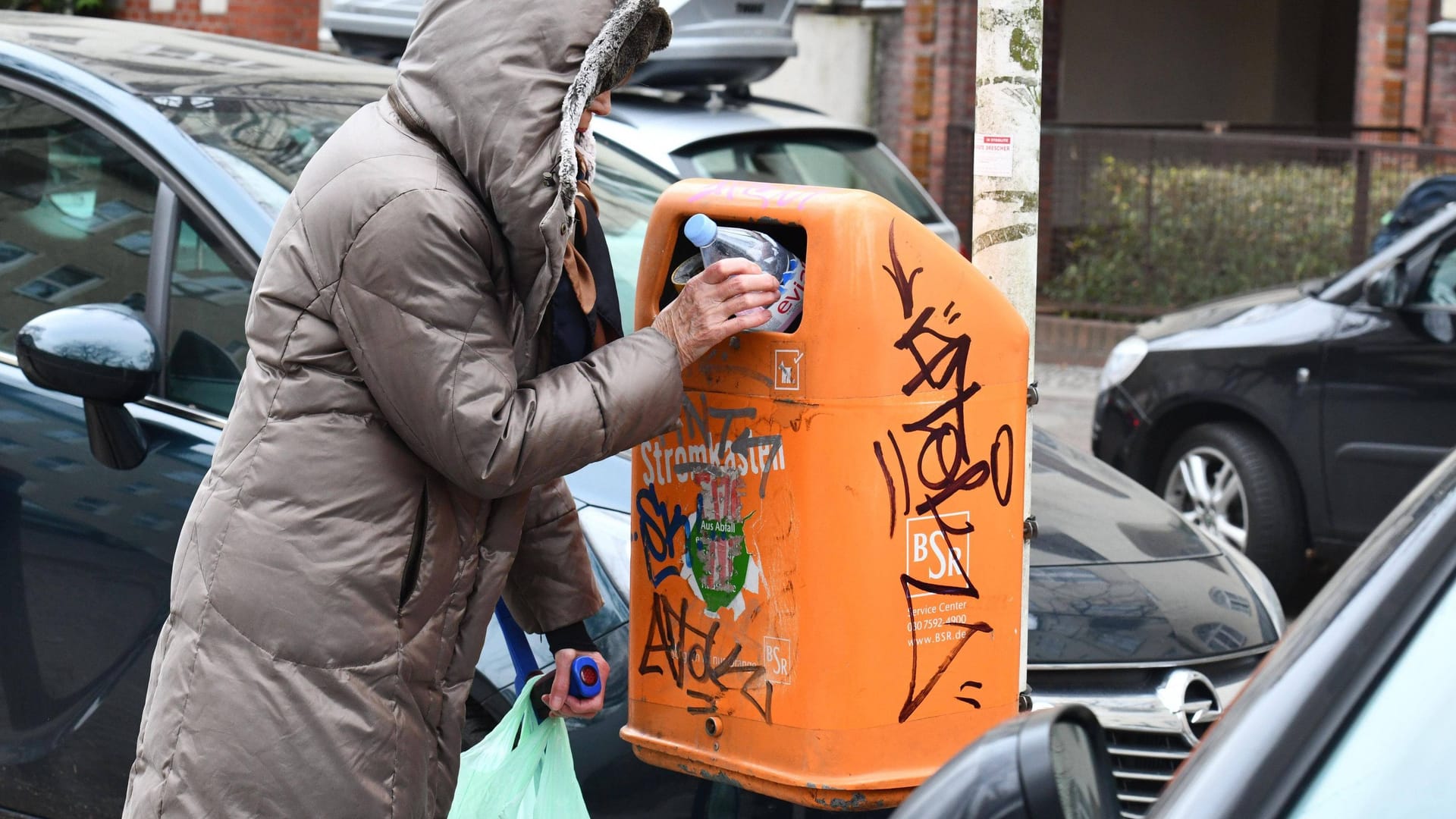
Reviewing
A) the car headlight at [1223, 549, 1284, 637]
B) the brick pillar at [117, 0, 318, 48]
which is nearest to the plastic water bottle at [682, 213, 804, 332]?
the car headlight at [1223, 549, 1284, 637]

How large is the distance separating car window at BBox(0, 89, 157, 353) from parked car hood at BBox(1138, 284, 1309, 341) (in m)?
4.72

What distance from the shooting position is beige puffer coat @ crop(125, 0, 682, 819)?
6.80ft

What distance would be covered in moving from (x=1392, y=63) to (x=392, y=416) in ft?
35.6

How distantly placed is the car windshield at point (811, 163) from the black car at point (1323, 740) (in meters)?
3.54

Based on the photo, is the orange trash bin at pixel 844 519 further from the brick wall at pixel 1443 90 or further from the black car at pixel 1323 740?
the brick wall at pixel 1443 90

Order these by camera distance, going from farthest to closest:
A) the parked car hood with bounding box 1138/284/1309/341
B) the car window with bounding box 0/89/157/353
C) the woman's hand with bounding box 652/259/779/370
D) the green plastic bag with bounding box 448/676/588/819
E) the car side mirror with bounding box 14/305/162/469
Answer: the parked car hood with bounding box 1138/284/1309/341 < the car window with bounding box 0/89/157/353 < the car side mirror with bounding box 14/305/162/469 < the green plastic bag with bounding box 448/676/588/819 < the woman's hand with bounding box 652/259/779/370

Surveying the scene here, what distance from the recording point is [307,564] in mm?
2131

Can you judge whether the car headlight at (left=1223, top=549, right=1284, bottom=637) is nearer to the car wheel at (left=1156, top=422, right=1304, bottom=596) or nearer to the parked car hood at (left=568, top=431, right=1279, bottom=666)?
the parked car hood at (left=568, top=431, right=1279, bottom=666)

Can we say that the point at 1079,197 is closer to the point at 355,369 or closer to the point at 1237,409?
the point at 1237,409

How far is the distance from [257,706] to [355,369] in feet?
1.46

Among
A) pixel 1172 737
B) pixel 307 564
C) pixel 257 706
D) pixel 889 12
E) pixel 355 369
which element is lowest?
pixel 1172 737

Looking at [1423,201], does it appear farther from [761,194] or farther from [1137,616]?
[761,194]

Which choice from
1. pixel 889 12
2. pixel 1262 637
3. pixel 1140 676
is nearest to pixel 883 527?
pixel 1140 676

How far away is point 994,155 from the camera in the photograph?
2.64 meters
